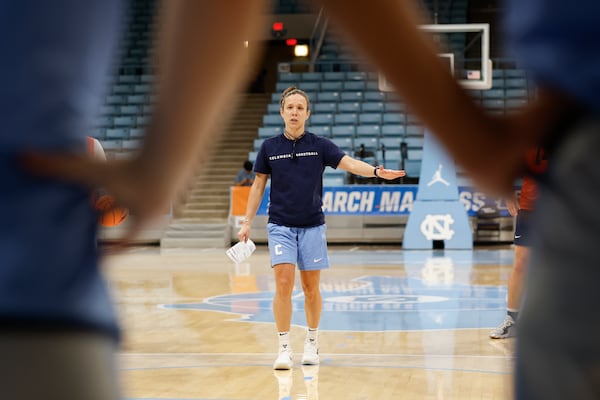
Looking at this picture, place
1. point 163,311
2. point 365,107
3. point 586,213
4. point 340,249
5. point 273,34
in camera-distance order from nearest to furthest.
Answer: point 586,213 → point 163,311 → point 340,249 → point 365,107 → point 273,34

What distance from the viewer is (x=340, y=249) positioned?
677 inches

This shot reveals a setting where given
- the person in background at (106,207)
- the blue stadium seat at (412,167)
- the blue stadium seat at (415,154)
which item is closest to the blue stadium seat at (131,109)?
the blue stadium seat at (415,154)

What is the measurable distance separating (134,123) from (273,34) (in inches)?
254

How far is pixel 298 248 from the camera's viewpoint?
19.4 ft

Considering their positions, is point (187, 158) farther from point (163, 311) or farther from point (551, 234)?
point (163, 311)

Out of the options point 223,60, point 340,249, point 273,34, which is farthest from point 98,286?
point 273,34

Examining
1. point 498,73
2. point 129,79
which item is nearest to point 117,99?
point 129,79

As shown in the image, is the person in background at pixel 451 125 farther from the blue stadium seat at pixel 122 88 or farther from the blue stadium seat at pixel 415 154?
the blue stadium seat at pixel 122 88

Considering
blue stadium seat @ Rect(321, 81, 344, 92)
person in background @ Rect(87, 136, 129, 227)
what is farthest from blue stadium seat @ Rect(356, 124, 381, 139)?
person in background @ Rect(87, 136, 129, 227)

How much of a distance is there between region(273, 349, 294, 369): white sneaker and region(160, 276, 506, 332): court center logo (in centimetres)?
164

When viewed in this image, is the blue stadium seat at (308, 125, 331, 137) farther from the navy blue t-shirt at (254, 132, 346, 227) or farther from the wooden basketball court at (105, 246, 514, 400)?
the navy blue t-shirt at (254, 132, 346, 227)

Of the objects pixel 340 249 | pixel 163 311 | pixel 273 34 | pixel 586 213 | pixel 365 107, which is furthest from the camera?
pixel 273 34

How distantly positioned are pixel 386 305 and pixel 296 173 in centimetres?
332

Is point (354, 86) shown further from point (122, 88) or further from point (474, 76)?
point (474, 76)
